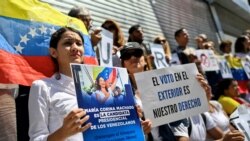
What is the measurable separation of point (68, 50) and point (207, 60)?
472 centimetres

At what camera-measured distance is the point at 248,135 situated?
143 inches

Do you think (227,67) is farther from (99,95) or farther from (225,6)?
(225,6)

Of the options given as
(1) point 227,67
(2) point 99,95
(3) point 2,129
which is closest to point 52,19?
(3) point 2,129

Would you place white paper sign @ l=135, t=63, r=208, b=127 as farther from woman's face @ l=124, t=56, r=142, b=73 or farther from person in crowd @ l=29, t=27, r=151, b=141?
person in crowd @ l=29, t=27, r=151, b=141

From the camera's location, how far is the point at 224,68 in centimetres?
705

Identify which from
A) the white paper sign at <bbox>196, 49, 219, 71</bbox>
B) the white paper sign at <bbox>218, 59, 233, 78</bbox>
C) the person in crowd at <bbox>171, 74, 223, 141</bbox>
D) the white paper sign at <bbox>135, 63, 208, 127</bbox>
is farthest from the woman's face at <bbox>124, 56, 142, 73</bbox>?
the white paper sign at <bbox>218, 59, 233, 78</bbox>

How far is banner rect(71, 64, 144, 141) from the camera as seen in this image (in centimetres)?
208

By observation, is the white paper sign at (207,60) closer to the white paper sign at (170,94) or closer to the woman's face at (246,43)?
the woman's face at (246,43)

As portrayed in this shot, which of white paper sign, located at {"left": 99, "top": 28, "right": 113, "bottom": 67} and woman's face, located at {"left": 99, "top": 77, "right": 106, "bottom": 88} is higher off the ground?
white paper sign, located at {"left": 99, "top": 28, "right": 113, "bottom": 67}

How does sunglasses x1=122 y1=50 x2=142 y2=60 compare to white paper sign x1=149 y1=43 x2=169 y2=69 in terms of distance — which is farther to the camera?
white paper sign x1=149 y1=43 x2=169 y2=69

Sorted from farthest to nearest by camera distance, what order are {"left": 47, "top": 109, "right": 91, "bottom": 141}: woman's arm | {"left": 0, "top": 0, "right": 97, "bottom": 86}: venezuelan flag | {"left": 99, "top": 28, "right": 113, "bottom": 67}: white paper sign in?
{"left": 99, "top": 28, "right": 113, "bottom": 67}: white paper sign
{"left": 0, "top": 0, "right": 97, "bottom": 86}: venezuelan flag
{"left": 47, "top": 109, "right": 91, "bottom": 141}: woman's arm

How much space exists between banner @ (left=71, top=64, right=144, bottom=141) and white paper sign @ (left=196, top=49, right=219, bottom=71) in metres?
4.46

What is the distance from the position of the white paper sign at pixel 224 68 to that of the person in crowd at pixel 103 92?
16.4ft

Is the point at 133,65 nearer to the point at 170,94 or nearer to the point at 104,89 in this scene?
the point at 170,94
